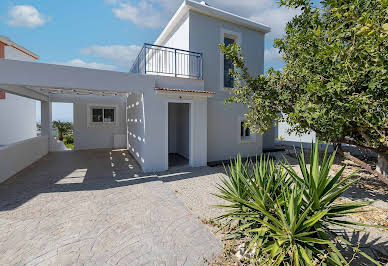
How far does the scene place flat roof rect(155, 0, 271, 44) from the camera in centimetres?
1039

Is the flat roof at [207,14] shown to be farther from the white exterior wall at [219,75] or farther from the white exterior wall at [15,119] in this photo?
the white exterior wall at [15,119]

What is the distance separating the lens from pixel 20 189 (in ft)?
22.7

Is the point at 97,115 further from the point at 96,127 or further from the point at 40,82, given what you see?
the point at 40,82

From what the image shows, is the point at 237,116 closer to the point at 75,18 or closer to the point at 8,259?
the point at 75,18

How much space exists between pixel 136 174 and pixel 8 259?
18.1 feet

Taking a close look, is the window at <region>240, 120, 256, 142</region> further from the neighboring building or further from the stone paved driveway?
the neighboring building

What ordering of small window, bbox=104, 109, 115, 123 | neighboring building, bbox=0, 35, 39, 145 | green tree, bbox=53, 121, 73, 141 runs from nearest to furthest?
neighboring building, bbox=0, 35, 39, 145, small window, bbox=104, 109, 115, 123, green tree, bbox=53, 121, 73, 141

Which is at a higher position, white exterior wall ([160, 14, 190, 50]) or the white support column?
white exterior wall ([160, 14, 190, 50])

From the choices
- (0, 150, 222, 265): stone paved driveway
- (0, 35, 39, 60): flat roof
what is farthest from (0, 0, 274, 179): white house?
(0, 35, 39, 60): flat roof

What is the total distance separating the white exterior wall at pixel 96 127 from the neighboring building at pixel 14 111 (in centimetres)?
603

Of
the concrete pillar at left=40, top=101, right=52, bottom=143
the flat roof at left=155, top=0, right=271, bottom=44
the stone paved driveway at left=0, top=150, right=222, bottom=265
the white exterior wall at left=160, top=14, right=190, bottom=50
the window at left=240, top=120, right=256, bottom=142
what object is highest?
the flat roof at left=155, top=0, right=271, bottom=44

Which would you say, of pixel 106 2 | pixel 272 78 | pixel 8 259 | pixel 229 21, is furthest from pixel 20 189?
pixel 229 21

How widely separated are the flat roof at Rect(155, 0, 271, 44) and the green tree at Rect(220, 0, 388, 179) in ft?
21.0

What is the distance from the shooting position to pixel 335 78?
3.62m
